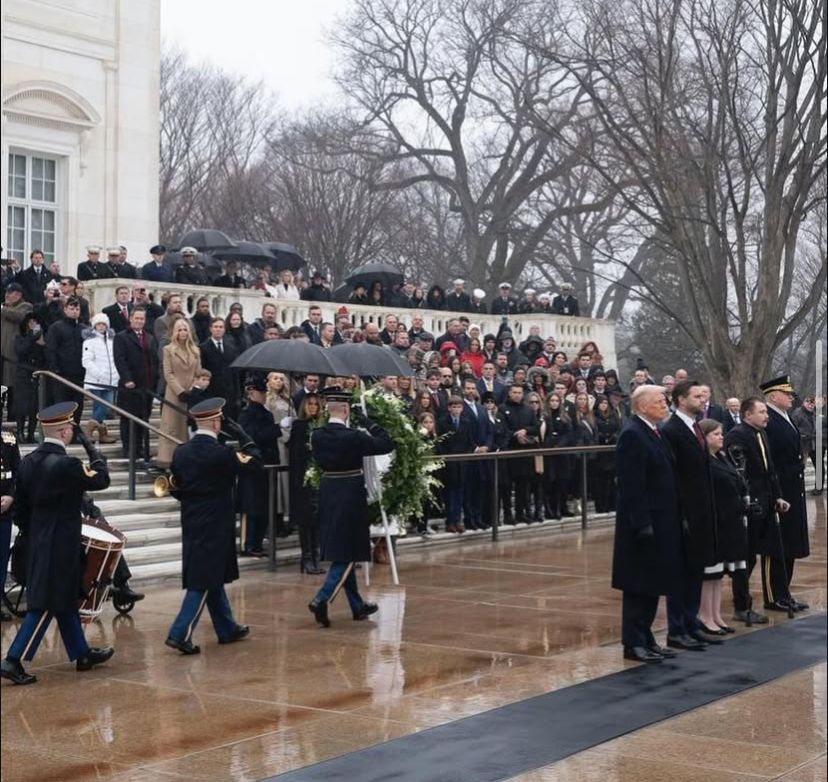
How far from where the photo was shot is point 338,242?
41406 mm

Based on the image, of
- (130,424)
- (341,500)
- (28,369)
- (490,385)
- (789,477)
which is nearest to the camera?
(341,500)

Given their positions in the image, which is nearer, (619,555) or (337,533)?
(619,555)

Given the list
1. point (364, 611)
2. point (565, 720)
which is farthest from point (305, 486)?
point (565, 720)

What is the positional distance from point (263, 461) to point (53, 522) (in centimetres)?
582

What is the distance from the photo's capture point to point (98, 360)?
17297 millimetres

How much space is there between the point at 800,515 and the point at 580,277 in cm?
3947

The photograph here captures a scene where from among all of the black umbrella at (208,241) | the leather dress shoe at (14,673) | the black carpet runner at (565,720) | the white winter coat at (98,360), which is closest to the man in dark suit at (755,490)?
the black carpet runner at (565,720)

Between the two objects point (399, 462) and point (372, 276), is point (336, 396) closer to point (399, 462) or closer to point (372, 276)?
point (399, 462)

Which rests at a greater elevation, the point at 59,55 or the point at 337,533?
the point at 59,55

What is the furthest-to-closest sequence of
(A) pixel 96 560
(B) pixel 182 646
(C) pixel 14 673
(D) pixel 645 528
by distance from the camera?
(A) pixel 96 560 → (B) pixel 182 646 → (D) pixel 645 528 → (C) pixel 14 673

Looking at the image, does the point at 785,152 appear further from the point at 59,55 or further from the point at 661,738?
the point at 661,738

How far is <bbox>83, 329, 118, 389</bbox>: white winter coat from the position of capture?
1720 centimetres

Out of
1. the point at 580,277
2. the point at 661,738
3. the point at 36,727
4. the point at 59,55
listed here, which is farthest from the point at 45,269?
the point at 580,277

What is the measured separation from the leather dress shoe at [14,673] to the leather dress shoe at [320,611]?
2676 millimetres
